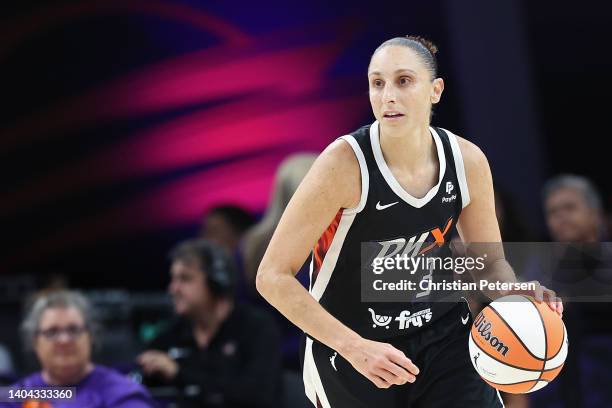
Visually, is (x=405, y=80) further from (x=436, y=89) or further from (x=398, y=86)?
(x=436, y=89)

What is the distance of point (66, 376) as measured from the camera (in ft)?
16.0

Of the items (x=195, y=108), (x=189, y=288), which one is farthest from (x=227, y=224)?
(x=189, y=288)

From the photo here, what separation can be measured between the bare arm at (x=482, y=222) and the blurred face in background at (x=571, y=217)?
2386mm

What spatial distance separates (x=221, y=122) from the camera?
8172mm

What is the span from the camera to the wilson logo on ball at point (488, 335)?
338 cm

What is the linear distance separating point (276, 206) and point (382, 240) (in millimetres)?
2003

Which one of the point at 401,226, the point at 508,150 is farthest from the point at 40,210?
the point at 401,226

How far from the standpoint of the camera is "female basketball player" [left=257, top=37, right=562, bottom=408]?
3.37 meters

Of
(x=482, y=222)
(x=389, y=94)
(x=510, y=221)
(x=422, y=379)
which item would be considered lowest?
(x=422, y=379)

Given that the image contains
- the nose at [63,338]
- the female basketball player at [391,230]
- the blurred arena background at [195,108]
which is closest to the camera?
the female basketball player at [391,230]

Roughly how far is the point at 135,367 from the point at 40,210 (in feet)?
10.1

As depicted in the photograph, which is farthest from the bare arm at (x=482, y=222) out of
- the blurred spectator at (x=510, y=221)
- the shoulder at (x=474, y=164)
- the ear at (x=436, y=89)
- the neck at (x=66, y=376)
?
the neck at (x=66, y=376)

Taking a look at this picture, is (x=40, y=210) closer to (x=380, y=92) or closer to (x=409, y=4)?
(x=409, y=4)

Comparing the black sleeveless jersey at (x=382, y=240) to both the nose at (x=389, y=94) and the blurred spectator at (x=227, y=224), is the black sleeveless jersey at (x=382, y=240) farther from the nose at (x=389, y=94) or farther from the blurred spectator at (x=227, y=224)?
the blurred spectator at (x=227, y=224)
